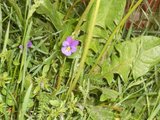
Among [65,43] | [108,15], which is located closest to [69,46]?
[65,43]

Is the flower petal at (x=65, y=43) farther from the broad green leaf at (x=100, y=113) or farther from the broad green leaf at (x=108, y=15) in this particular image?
the broad green leaf at (x=100, y=113)

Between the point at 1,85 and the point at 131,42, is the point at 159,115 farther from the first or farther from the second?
the point at 1,85

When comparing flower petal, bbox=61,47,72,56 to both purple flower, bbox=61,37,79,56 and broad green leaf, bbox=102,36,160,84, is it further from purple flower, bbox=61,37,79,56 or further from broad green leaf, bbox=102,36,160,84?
broad green leaf, bbox=102,36,160,84

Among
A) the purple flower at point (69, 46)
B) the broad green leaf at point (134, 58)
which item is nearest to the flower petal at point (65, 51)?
the purple flower at point (69, 46)

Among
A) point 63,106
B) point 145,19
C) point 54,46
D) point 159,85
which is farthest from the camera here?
point 145,19

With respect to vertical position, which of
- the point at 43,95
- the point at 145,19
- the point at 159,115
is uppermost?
the point at 145,19

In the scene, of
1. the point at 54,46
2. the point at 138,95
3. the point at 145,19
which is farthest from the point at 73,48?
the point at 145,19

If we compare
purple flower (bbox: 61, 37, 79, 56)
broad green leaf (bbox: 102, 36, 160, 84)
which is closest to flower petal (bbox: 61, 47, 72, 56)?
purple flower (bbox: 61, 37, 79, 56)
